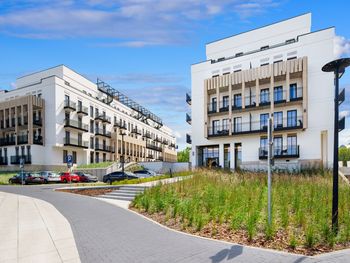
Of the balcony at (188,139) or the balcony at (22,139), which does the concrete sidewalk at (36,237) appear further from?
the balcony at (22,139)

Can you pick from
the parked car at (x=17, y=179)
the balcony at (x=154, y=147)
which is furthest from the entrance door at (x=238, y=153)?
the balcony at (x=154, y=147)

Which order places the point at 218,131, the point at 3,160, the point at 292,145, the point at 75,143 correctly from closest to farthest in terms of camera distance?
the point at 292,145 → the point at 218,131 → the point at 3,160 → the point at 75,143

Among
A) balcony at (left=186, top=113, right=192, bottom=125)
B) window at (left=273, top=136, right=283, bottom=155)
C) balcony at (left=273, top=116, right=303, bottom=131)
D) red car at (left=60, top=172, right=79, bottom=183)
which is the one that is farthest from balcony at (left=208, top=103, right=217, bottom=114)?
red car at (left=60, top=172, right=79, bottom=183)

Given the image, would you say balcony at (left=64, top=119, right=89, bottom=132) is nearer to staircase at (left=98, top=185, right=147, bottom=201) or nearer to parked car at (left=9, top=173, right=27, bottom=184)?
parked car at (left=9, top=173, right=27, bottom=184)

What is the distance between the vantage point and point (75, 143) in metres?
51.9

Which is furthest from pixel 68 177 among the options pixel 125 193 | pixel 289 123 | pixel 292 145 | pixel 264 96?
pixel 289 123

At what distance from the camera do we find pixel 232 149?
39.0 metres

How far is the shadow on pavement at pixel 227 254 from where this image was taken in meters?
6.61

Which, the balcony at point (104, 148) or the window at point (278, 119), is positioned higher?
the window at point (278, 119)

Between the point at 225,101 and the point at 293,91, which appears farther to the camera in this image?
the point at 225,101

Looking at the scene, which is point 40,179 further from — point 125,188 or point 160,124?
point 160,124

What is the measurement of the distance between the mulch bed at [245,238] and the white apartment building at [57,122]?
3529 centimetres

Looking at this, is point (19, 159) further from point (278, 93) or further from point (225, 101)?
point (278, 93)

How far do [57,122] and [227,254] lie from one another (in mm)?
46207
